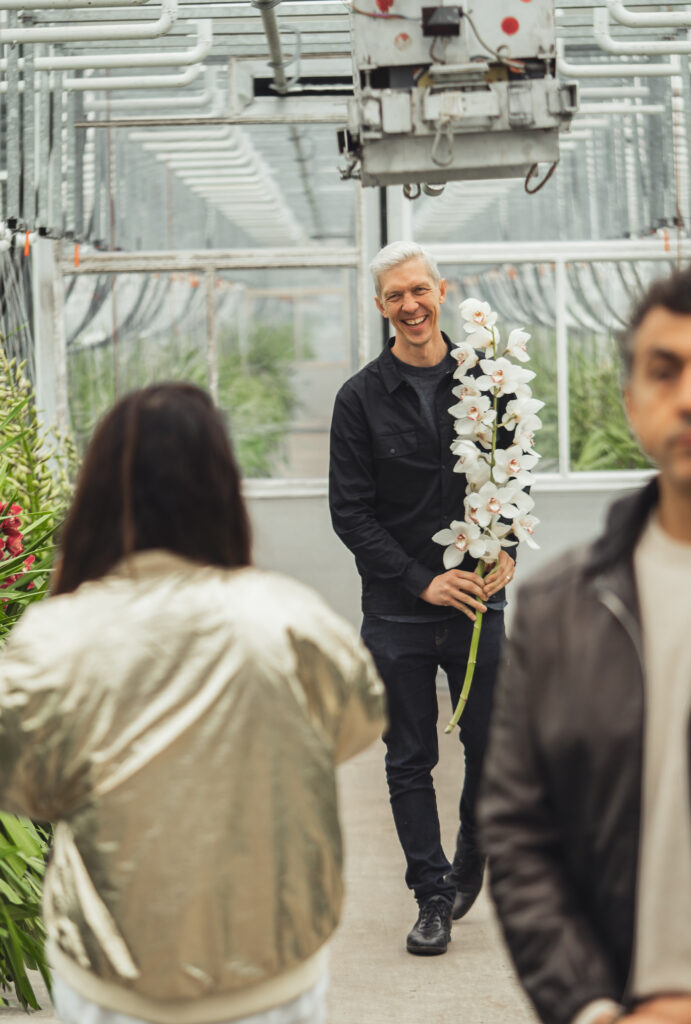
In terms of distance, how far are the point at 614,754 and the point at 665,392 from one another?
13.8 inches

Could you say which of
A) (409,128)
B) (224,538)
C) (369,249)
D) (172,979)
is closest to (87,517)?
(224,538)

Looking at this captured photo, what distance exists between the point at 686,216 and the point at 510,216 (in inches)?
38.8

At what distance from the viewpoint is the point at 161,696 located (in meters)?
1.61

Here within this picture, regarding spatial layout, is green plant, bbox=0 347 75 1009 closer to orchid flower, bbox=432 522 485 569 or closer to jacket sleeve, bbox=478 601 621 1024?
orchid flower, bbox=432 522 485 569

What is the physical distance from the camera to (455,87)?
11.4ft

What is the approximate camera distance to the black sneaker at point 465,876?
3.96 meters

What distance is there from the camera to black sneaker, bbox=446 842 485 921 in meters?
3.96

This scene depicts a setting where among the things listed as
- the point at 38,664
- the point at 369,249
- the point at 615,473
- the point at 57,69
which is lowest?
the point at 615,473

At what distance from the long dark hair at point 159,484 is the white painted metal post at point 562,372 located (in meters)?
6.81

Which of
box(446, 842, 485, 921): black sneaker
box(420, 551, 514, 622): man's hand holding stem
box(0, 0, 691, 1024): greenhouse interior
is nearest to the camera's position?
box(420, 551, 514, 622): man's hand holding stem

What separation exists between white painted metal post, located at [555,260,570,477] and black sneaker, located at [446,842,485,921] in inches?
182

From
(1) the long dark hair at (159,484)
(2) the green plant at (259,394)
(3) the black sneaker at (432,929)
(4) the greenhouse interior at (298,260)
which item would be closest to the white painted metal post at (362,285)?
(4) the greenhouse interior at (298,260)

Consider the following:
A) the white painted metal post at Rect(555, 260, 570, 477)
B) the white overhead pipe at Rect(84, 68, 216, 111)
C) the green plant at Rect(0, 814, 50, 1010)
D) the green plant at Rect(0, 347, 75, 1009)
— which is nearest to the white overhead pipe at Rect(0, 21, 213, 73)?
the white overhead pipe at Rect(84, 68, 216, 111)

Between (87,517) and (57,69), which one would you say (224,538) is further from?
(57,69)
